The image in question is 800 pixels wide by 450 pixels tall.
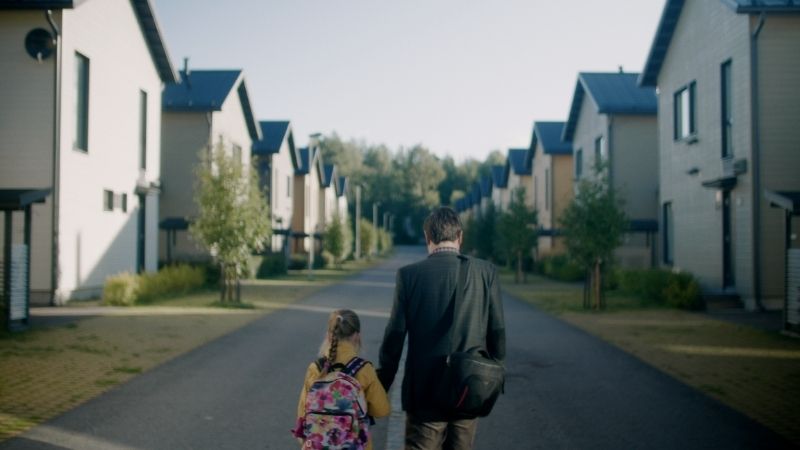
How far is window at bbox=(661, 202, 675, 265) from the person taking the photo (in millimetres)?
23656

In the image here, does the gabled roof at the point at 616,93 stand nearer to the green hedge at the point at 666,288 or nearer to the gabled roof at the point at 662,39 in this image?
the gabled roof at the point at 662,39

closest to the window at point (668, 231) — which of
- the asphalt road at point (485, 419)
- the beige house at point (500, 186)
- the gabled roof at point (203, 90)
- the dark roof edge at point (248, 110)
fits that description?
the asphalt road at point (485, 419)

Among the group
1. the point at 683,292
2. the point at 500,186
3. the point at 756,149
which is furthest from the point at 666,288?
the point at 500,186

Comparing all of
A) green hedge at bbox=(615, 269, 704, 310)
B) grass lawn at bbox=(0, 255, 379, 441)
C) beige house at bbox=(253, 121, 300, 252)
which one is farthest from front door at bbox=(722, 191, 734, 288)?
beige house at bbox=(253, 121, 300, 252)

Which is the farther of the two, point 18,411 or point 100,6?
A: point 100,6

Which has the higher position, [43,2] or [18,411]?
[43,2]

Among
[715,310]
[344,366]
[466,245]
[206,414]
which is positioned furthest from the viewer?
[466,245]

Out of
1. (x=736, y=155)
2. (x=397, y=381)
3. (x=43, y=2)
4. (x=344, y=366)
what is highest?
(x=43, y=2)

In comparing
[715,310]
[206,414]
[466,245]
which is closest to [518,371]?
[206,414]

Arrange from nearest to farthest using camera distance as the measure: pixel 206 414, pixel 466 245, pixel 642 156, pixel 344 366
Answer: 1. pixel 344 366
2. pixel 206 414
3. pixel 642 156
4. pixel 466 245

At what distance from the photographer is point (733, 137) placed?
18297 mm

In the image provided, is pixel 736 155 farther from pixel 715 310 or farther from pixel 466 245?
pixel 466 245

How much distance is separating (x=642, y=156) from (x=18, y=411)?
25786mm

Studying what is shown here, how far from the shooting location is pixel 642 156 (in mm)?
29234
